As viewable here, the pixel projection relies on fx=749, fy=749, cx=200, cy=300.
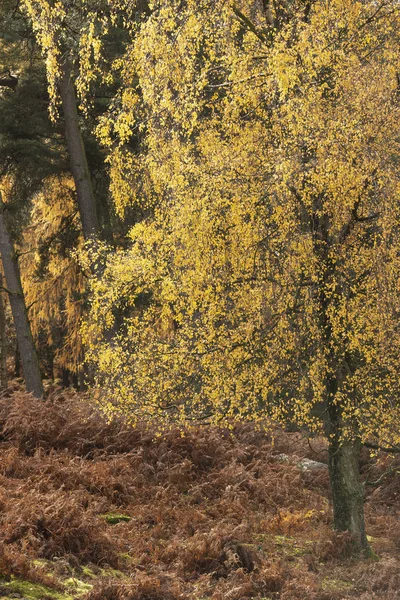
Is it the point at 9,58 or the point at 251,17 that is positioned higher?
the point at 9,58

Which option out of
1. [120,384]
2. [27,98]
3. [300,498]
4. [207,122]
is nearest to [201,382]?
[120,384]

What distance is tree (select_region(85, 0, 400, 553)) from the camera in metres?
6.95

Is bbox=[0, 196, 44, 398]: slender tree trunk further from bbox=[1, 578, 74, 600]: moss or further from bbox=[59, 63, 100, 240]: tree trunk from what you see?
bbox=[1, 578, 74, 600]: moss

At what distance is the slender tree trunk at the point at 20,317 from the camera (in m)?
14.0

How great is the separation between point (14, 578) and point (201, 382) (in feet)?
9.85

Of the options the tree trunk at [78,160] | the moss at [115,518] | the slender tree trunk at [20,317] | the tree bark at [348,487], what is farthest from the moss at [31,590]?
the tree trunk at [78,160]

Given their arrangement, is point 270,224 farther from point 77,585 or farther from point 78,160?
point 78,160

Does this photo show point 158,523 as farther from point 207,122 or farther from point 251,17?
point 251,17

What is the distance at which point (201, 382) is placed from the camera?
818cm

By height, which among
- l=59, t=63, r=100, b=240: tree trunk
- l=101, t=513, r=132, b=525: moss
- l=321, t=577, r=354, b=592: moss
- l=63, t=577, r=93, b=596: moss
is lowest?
l=321, t=577, r=354, b=592: moss

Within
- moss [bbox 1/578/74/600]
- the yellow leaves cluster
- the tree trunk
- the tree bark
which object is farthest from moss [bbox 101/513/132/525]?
the tree trunk

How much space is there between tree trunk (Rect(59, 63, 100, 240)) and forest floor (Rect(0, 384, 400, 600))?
379 centimetres

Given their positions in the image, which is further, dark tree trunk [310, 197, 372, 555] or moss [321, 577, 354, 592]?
dark tree trunk [310, 197, 372, 555]

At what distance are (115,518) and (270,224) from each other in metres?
3.71
